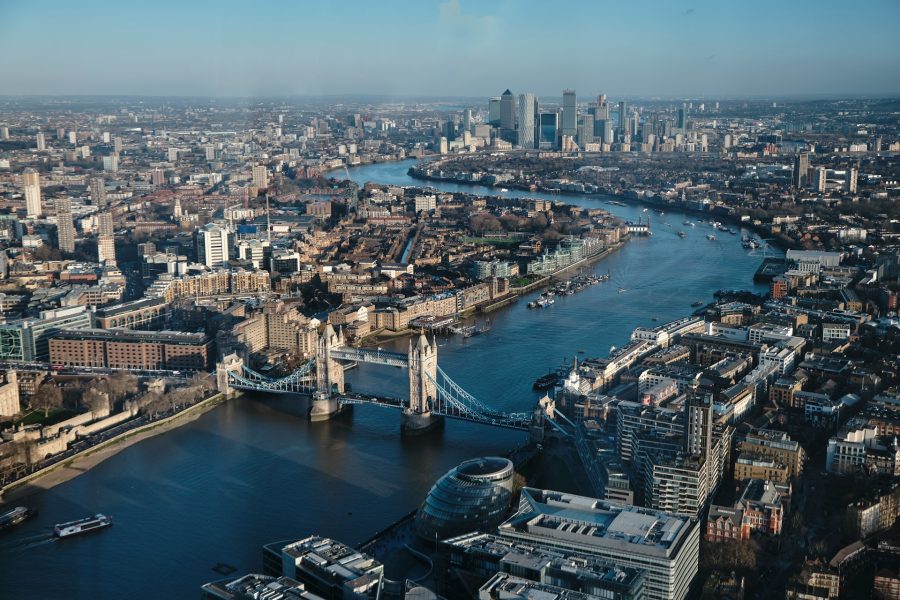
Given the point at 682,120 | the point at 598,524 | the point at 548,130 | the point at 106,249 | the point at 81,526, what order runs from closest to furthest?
the point at 598,524 → the point at 81,526 → the point at 106,249 → the point at 682,120 → the point at 548,130

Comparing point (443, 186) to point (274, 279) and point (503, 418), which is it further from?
point (503, 418)

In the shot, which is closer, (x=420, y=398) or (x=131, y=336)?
(x=420, y=398)

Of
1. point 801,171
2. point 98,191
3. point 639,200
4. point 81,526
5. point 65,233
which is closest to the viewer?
point 81,526

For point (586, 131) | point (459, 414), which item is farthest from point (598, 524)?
point (586, 131)

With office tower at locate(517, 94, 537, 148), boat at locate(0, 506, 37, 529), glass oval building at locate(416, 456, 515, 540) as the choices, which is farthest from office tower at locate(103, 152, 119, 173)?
glass oval building at locate(416, 456, 515, 540)

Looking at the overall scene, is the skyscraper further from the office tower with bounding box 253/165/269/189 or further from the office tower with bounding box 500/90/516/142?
the office tower with bounding box 253/165/269/189

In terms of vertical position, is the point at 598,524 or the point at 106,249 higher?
the point at 106,249

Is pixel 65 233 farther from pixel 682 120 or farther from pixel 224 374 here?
pixel 682 120
